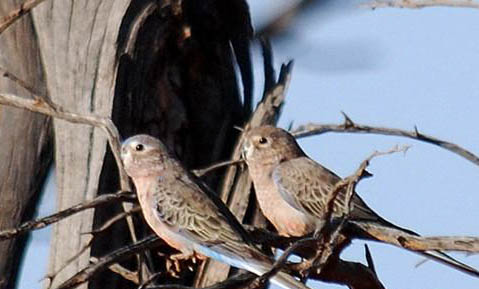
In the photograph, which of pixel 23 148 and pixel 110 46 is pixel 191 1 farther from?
pixel 23 148

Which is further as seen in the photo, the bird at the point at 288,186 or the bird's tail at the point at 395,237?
the bird at the point at 288,186

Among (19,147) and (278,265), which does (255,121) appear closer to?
(19,147)

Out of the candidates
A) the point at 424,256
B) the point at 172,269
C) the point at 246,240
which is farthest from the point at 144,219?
the point at 424,256

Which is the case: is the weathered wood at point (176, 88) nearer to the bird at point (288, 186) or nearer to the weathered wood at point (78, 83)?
the weathered wood at point (78, 83)

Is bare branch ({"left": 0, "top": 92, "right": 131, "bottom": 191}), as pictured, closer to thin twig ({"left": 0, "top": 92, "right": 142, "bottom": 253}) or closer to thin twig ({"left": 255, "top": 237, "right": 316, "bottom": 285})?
thin twig ({"left": 0, "top": 92, "right": 142, "bottom": 253})

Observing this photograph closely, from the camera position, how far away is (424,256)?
7988 mm

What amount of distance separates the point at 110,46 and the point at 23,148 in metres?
0.79

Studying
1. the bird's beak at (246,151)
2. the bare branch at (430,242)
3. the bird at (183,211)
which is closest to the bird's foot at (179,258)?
the bird at (183,211)

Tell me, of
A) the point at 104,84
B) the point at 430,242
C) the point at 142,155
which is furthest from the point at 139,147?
the point at 430,242

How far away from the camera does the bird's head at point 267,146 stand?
9398 mm

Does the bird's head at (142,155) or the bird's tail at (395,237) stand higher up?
the bird's head at (142,155)

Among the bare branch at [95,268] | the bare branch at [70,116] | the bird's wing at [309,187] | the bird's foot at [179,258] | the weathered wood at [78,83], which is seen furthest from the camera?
the bird's wing at [309,187]

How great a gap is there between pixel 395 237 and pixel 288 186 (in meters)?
1.87

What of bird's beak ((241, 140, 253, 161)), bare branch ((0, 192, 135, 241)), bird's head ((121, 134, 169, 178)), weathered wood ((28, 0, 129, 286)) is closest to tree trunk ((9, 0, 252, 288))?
weathered wood ((28, 0, 129, 286))
